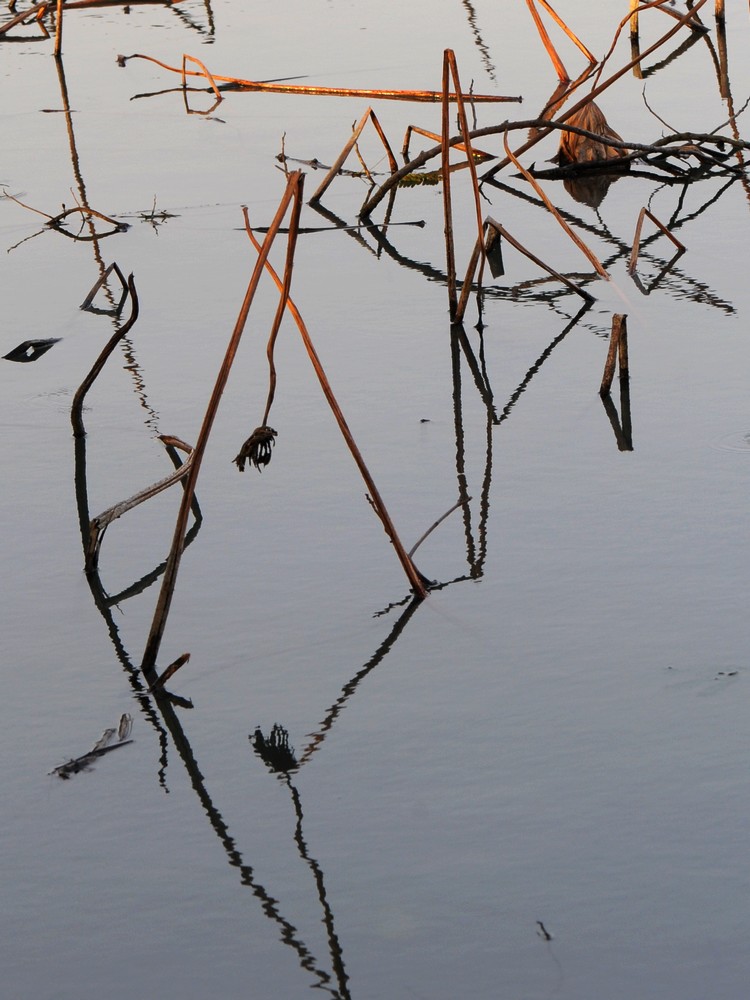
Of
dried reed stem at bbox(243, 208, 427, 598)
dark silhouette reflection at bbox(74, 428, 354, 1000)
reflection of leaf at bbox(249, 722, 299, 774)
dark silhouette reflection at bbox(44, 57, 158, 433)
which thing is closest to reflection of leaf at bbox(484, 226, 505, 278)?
dark silhouette reflection at bbox(44, 57, 158, 433)

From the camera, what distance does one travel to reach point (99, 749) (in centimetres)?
234

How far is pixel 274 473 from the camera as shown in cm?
339

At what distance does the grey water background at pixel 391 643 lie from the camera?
1.94 meters

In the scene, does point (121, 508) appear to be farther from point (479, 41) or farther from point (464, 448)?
point (479, 41)

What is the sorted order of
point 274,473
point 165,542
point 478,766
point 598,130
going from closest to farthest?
point 478,766, point 165,542, point 274,473, point 598,130

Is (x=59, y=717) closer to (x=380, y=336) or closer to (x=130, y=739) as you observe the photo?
(x=130, y=739)

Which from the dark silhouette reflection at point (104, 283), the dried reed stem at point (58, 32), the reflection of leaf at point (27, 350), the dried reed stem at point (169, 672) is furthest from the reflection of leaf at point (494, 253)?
the dried reed stem at point (58, 32)

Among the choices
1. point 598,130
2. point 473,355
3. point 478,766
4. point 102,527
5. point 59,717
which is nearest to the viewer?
point 478,766

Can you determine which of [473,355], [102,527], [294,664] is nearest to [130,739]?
[294,664]

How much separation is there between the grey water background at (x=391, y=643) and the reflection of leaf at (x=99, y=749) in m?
0.02

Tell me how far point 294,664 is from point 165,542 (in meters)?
0.62

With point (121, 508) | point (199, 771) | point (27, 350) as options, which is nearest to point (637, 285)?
point (27, 350)

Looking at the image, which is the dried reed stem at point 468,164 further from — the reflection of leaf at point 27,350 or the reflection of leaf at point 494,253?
the reflection of leaf at point 27,350

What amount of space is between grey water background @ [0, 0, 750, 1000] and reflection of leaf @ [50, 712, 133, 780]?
0.9 inches
